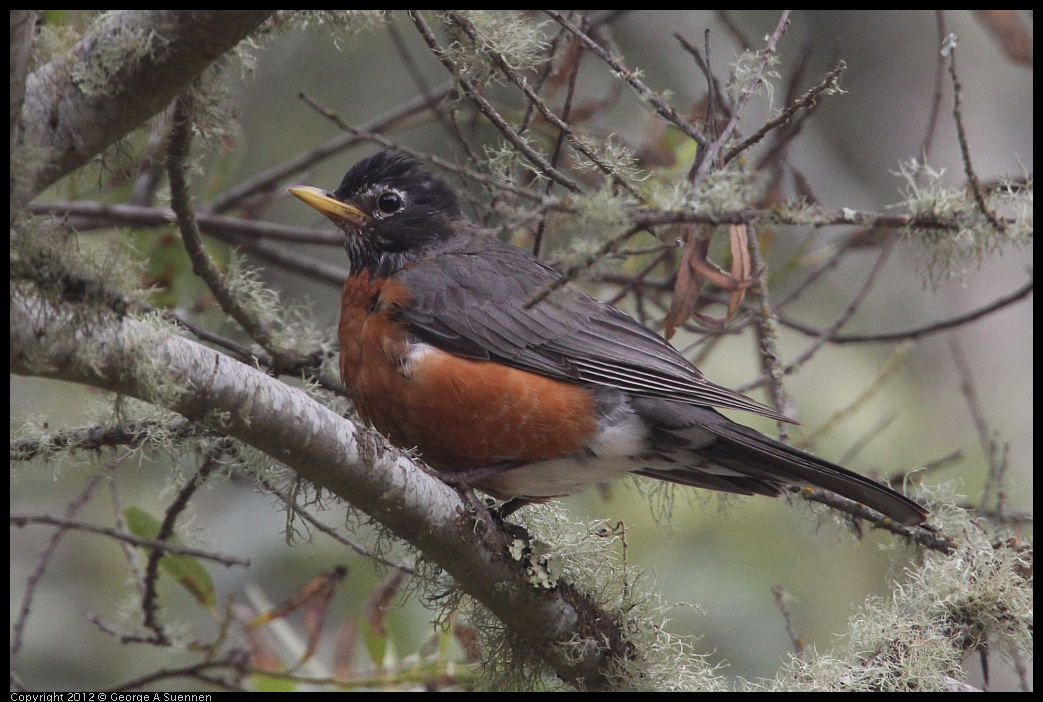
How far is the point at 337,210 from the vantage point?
11.8ft

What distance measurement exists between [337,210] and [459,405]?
39.9 inches

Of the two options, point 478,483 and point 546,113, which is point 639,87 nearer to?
point 546,113

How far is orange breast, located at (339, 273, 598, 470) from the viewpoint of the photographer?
3.02 m

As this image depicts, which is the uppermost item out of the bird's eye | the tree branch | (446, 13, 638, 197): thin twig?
the bird's eye

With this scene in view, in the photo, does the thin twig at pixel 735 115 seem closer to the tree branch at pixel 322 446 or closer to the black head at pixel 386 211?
the tree branch at pixel 322 446

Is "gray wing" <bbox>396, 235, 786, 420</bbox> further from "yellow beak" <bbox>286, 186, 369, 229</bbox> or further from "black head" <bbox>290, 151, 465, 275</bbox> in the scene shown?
"yellow beak" <bbox>286, 186, 369, 229</bbox>

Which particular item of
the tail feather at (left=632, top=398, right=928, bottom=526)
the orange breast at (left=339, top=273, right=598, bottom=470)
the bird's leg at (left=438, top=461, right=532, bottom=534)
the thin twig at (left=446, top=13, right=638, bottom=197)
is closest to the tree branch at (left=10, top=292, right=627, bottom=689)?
the bird's leg at (left=438, top=461, right=532, bottom=534)

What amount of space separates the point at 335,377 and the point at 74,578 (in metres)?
2.77

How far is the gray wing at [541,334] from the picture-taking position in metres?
3.16

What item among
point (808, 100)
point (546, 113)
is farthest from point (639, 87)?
point (808, 100)

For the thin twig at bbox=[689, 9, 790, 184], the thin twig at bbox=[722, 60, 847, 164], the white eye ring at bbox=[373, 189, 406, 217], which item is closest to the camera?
the thin twig at bbox=[722, 60, 847, 164]

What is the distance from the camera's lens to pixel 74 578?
5.27 m

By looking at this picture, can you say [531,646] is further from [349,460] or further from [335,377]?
[335,377]
